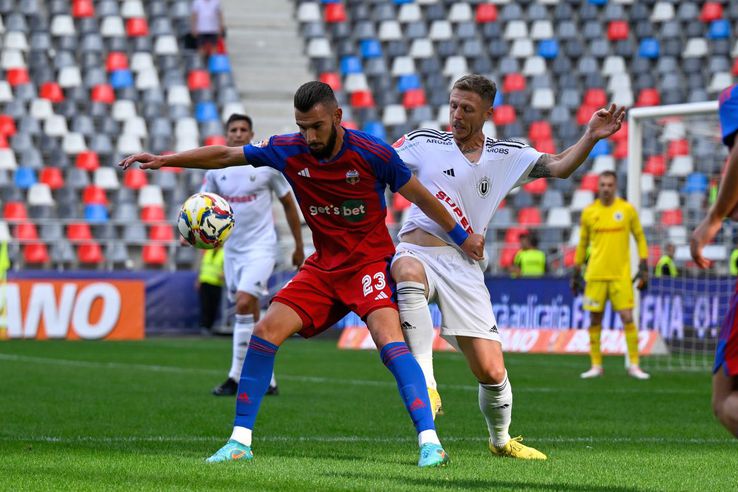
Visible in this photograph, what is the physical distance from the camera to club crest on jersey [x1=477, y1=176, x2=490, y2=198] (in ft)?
24.0

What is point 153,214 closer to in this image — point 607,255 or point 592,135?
point 607,255

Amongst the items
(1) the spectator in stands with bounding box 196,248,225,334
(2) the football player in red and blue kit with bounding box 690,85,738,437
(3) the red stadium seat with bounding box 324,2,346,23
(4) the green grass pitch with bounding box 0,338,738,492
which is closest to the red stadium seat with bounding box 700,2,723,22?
(3) the red stadium seat with bounding box 324,2,346,23

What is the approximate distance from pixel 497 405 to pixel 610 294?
7.97 meters

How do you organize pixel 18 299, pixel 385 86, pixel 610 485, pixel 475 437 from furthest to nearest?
pixel 385 86, pixel 18 299, pixel 475 437, pixel 610 485

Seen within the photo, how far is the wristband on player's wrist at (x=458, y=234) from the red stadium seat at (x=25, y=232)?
17376 millimetres

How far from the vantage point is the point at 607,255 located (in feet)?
48.1

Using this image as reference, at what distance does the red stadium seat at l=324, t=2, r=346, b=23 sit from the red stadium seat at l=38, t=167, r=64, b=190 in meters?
8.13

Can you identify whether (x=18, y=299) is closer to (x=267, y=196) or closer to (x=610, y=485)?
(x=267, y=196)

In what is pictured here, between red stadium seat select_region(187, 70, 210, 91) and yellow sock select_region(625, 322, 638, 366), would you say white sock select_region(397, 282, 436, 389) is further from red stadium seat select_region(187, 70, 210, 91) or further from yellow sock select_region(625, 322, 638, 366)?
red stadium seat select_region(187, 70, 210, 91)

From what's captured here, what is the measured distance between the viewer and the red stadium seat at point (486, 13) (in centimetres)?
3003

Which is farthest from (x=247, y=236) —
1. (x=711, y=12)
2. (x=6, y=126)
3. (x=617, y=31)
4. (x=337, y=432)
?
(x=711, y=12)

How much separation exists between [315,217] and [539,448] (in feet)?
6.71

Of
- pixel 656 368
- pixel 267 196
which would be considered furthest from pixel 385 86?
pixel 267 196

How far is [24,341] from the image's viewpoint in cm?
2109
